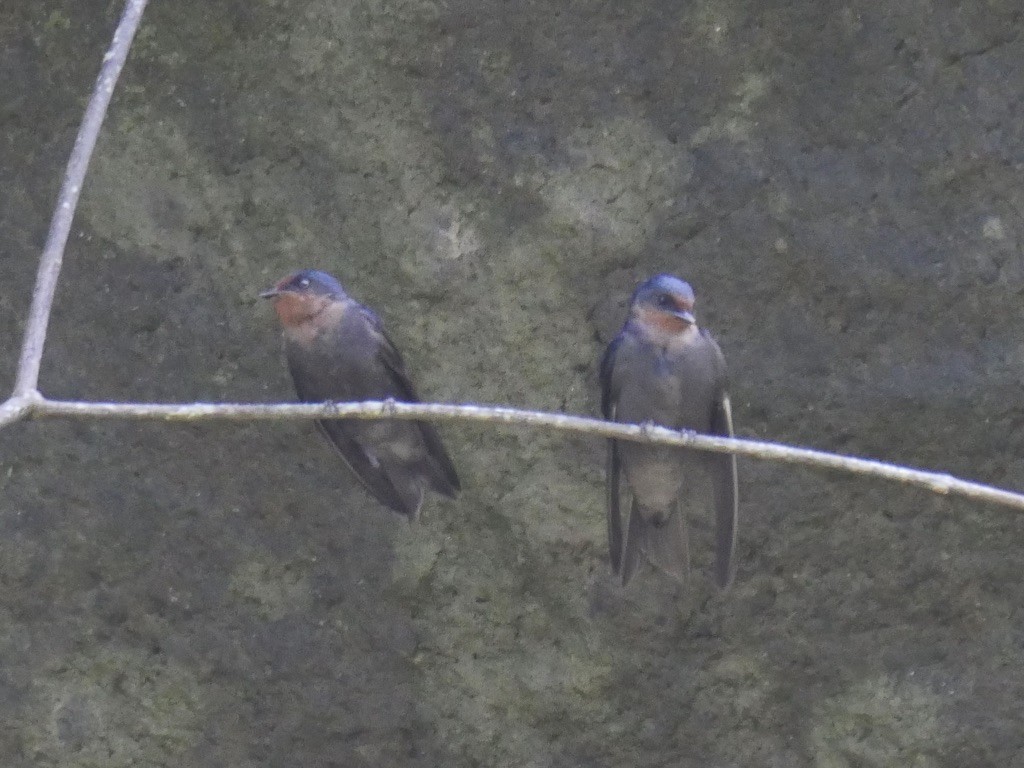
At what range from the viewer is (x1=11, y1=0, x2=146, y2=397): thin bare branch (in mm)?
3168

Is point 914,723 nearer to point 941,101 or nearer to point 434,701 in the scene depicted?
point 434,701

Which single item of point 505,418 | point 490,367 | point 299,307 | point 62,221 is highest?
point 62,221

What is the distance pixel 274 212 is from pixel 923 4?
165cm

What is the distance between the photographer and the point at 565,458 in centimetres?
496

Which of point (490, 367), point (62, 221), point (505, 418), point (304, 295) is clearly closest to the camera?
point (62, 221)

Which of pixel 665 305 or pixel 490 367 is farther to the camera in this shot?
pixel 490 367

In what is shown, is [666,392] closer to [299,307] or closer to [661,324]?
[661,324]

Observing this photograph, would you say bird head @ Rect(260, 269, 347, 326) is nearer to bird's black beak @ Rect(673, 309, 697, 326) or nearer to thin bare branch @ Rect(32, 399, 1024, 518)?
bird's black beak @ Rect(673, 309, 697, 326)

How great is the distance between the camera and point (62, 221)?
329 cm

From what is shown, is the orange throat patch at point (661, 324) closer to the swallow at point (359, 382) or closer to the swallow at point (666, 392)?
the swallow at point (666, 392)

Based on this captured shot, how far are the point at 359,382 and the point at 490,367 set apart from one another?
38cm

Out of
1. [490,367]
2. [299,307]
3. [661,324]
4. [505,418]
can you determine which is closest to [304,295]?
[299,307]

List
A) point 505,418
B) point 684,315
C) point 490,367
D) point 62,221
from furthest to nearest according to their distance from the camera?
point 490,367 → point 684,315 → point 505,418 → point 62,221

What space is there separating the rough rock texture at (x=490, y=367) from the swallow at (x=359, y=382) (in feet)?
0.68
